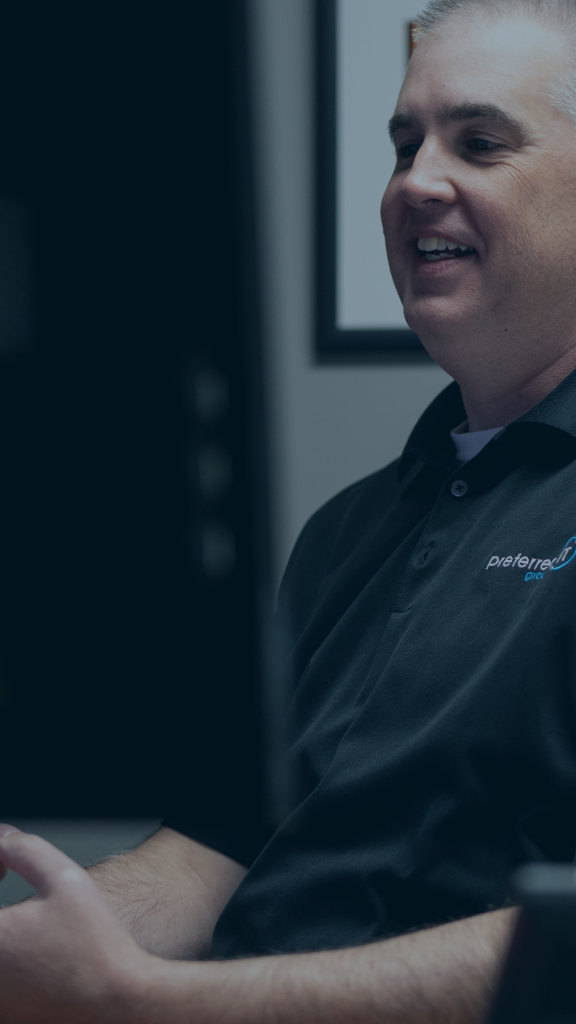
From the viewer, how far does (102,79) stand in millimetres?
1465

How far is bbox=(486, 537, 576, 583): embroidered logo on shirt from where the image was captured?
67cm

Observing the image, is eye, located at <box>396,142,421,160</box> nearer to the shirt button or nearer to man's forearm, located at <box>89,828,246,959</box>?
the shirt button

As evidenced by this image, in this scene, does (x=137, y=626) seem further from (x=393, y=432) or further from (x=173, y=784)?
(x=393, y=432)

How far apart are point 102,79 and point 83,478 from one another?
684mm

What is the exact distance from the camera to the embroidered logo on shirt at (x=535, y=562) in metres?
0.67

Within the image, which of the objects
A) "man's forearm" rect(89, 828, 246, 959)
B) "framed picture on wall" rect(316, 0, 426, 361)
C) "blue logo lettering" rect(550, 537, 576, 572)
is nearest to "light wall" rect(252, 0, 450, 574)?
"framed picture on wall" rect(316, 0, 426, 361)

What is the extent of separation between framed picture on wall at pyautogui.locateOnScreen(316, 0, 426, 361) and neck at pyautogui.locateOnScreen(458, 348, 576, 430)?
0.39m

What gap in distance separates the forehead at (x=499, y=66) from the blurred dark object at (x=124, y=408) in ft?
1.60

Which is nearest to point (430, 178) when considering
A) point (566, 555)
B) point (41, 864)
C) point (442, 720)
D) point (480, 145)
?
point (480, 145)

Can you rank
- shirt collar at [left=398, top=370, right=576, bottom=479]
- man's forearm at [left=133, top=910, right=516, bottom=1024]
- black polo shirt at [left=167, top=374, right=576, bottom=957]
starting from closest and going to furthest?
man's forearm at [left=133, top=910, right=516, bottom=1024], black polo shirt at [left=167, top=374, right=576, bottom=957], shirt collar at [left=398, top=370, right=576, bottom=479]

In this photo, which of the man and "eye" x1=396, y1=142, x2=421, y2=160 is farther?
"eye" x1=396, y1=142, x2=421, y2=160

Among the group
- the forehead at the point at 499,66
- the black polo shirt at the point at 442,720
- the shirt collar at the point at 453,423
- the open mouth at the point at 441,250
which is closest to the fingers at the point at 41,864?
the black polo shirt at the point at 442,720

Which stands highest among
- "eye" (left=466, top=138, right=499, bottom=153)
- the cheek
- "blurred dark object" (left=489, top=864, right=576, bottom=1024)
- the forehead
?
the forehead

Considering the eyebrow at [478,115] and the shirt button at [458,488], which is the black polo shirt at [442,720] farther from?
the eyebrow at [478,115]
